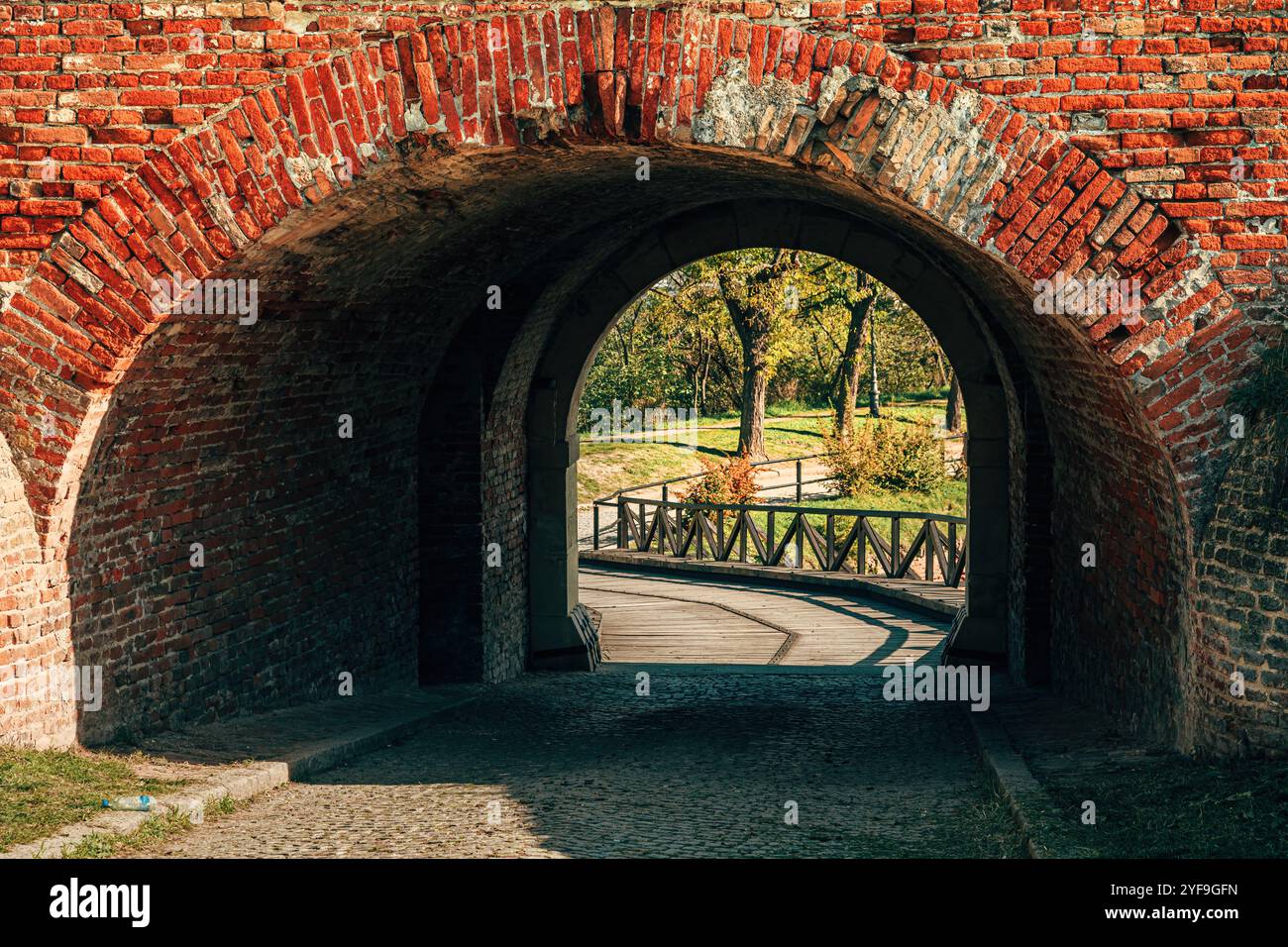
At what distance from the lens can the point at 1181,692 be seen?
671 centimetres

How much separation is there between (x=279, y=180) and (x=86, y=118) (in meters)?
0.99

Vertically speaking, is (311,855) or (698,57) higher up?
(698,57)

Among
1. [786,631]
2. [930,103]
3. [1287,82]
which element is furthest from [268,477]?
[786,631]

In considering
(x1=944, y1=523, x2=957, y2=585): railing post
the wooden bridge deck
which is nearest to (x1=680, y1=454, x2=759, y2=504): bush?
the wooden bridge deck

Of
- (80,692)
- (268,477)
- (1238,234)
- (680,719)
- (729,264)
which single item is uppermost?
(729,264)

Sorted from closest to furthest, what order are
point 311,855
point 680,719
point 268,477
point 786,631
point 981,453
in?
point 311,855, point 268,477, point 680,719, point 981,453, point 786,631

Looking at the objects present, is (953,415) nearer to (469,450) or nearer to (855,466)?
(855,466)

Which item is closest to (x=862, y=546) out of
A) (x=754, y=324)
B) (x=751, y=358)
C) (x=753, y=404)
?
(x=751, y=358)

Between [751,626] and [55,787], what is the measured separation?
927 centimetres

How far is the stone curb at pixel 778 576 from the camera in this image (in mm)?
15766

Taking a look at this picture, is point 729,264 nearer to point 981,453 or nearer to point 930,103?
point 981,453

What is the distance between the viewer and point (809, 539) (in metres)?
19.7

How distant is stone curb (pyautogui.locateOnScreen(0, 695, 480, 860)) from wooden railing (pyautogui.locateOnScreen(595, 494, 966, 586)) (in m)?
8.74

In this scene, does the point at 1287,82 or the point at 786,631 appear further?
the point at 786,631
